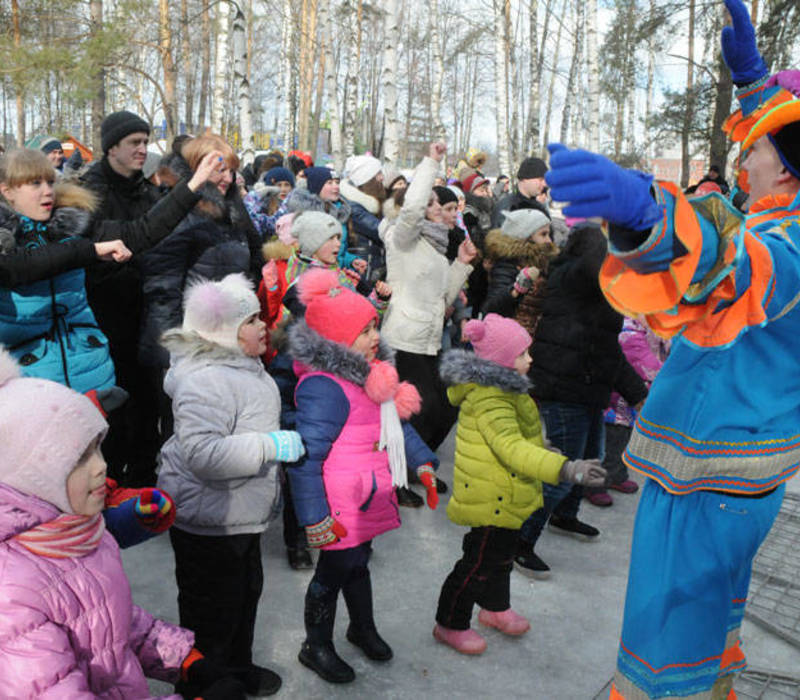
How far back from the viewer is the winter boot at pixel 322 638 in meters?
2.97

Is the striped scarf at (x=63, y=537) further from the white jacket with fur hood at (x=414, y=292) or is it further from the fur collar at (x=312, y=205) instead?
the fur collar at (x=312, y=205)

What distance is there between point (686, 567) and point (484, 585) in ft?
5.33

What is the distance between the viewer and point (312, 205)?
556cm

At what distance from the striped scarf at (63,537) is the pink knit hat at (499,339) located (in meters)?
1.95

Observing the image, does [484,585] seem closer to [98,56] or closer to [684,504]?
[684,504]

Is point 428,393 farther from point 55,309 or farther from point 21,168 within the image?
point 21,168

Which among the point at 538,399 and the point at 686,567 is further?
the point at 538,399

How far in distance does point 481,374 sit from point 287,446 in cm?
99

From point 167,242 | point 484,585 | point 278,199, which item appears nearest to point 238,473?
point 484,585

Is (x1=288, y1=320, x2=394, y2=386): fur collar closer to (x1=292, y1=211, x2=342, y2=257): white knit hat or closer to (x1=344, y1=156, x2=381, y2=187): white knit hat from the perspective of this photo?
(x1=292, y1=211, x2=342, y2=257): white knit hat

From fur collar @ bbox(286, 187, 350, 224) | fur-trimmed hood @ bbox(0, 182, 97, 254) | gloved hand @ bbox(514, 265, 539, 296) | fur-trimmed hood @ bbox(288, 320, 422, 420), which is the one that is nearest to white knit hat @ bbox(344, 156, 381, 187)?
fur collar @ bbox(286, 187, 350, 224)

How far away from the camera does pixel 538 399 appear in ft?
13.7

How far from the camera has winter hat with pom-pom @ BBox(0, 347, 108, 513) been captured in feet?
5.16

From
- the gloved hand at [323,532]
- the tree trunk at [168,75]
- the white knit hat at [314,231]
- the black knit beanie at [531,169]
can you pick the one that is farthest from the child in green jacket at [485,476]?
the tree trunk at [168,75]
